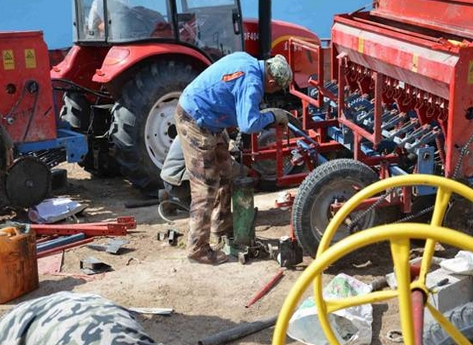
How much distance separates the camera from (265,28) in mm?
7711

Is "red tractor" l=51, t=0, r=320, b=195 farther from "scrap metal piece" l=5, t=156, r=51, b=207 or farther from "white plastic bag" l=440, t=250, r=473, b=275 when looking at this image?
"white plastic bag" l=440, t=250, r=473, b=275

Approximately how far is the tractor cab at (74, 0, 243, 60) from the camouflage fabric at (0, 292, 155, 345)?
4.85m

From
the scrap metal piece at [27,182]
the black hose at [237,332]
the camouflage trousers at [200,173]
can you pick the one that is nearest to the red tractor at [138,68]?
the scrap metal piece at [27,182]

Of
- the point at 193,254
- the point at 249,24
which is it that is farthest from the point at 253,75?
the point at 249,24

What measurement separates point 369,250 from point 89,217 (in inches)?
98.9

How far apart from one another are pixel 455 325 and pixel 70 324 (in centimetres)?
221

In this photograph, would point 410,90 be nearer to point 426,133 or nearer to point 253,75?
point 426,133

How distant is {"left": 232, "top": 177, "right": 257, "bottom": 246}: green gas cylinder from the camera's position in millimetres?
5359

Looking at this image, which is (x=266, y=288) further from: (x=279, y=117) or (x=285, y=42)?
(x=285, y=42)

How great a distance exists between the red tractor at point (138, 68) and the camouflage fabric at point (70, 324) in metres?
4.47

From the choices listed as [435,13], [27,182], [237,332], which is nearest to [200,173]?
[237,332]

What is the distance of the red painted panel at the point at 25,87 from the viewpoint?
6137 millimetres

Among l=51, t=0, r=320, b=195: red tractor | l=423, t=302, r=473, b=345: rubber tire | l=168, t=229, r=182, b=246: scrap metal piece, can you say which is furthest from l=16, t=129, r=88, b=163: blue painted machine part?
l=423, t=302, r=473, b=345: rubber tire

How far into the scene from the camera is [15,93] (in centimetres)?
621
